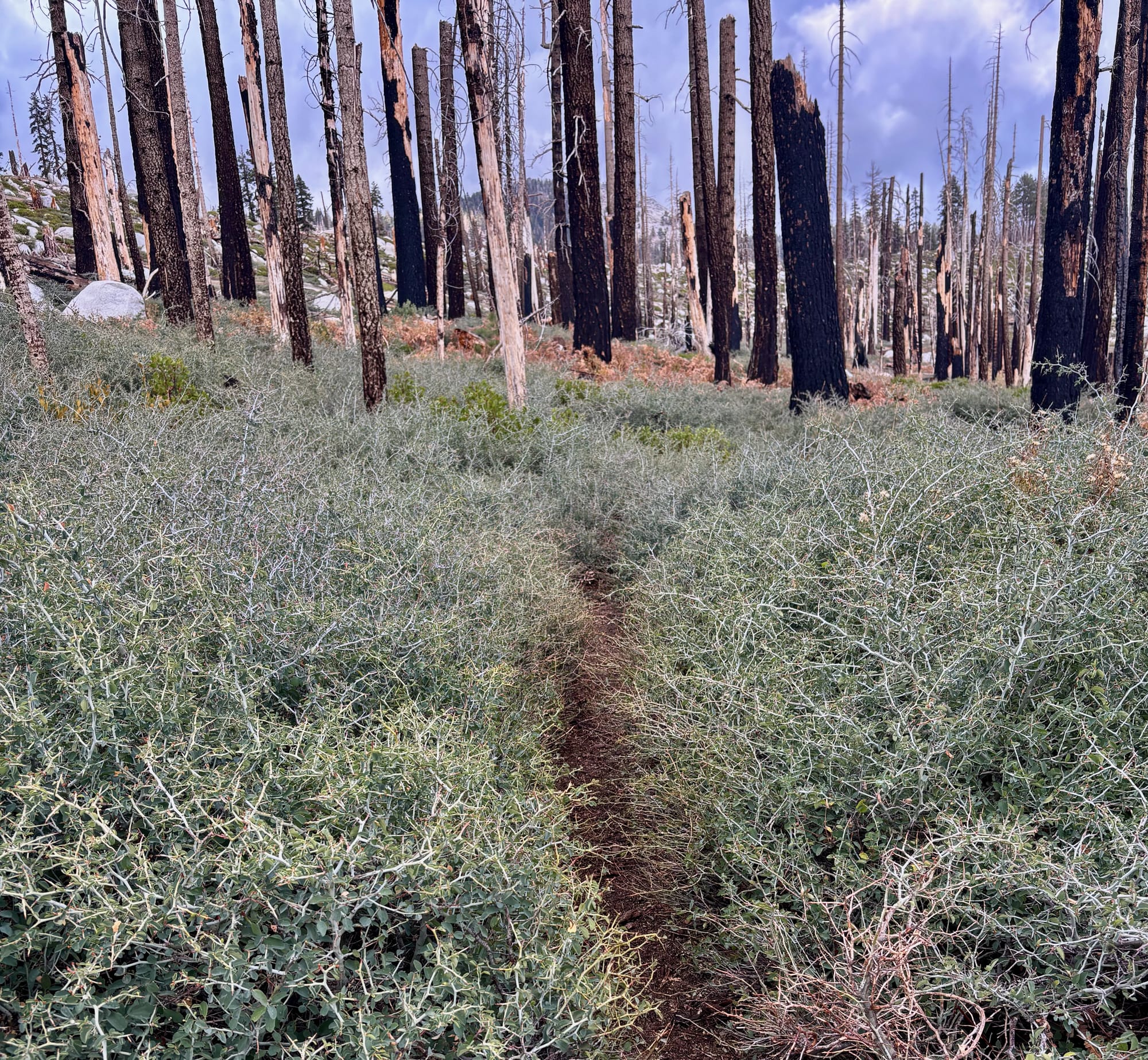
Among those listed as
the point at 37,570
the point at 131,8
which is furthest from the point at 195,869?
the point at 131,8

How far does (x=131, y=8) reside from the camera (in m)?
9.30

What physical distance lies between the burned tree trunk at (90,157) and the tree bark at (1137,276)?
16217 millimetres

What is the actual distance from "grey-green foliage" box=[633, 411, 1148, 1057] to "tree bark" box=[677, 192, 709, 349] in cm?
1696

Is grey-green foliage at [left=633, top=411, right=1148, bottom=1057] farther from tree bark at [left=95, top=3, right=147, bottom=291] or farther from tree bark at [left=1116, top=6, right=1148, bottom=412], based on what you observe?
tree bark at [left=95, top=3, right=147, bottom=291]

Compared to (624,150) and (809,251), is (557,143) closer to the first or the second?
(624,150)

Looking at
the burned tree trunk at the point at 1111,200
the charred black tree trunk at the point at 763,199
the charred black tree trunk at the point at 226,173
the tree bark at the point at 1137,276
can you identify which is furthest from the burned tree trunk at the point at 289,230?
the burned tree trunk at the point at 1111,200

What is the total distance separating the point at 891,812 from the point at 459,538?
2433mm

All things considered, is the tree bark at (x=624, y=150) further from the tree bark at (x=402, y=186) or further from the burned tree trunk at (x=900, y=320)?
the burned tree trunk at (x=900, y=320)

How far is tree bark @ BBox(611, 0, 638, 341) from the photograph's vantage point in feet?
50.1

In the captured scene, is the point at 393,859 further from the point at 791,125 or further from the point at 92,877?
the point at 791,125

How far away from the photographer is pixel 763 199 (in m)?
12.9

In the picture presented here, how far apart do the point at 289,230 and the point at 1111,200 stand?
40.2ft

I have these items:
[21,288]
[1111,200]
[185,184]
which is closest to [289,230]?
[185,184]

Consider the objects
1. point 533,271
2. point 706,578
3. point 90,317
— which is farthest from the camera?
point 533,271
